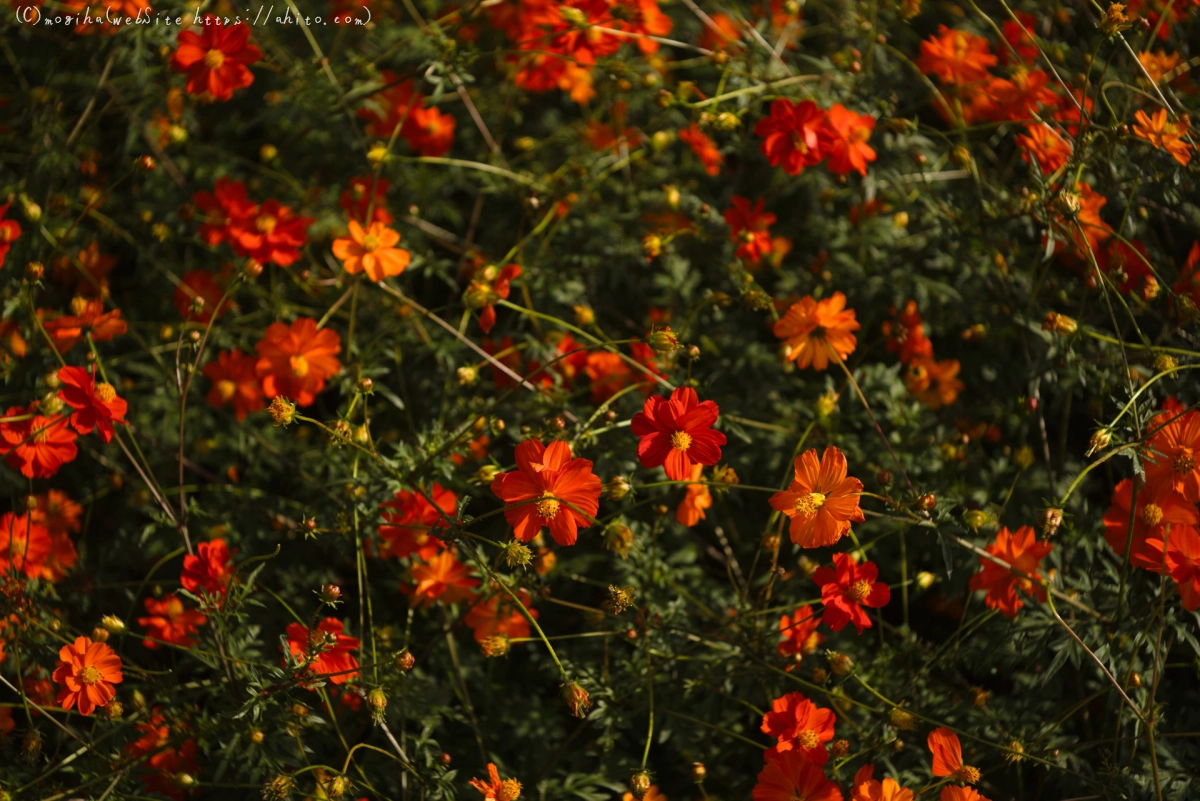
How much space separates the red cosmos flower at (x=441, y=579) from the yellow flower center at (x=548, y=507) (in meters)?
0.42

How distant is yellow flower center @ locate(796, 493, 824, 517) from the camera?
4.22 feet

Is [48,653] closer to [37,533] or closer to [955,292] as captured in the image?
[37,533]

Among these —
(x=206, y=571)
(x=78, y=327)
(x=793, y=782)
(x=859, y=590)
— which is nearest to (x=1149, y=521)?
(x=859, y=590)

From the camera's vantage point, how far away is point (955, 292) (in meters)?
2.00

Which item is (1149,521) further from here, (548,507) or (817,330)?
(548,507)

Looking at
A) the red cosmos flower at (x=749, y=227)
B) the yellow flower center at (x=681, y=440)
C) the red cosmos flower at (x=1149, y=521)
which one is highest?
the red cosmos flower at (x=749, y=227)

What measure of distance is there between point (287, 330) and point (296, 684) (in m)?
0.70

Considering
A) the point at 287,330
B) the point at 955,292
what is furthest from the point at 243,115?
the point at 955,292

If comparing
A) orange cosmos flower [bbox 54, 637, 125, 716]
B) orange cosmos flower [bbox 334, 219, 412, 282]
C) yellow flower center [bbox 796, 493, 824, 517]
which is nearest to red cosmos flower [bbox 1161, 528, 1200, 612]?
yellow flower center [bbox 796, 493, 824, 517]

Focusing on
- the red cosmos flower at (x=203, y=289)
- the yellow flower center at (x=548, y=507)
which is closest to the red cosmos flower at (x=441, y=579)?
the yellow flower center at (x=548, y=507)

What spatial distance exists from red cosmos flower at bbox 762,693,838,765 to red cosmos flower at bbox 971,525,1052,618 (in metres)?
0.34

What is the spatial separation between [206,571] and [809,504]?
102cm

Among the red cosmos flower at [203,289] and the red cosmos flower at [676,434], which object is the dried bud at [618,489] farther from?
the red cosmos flower at [203,289]

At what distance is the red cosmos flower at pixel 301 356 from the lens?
66.6 inches
